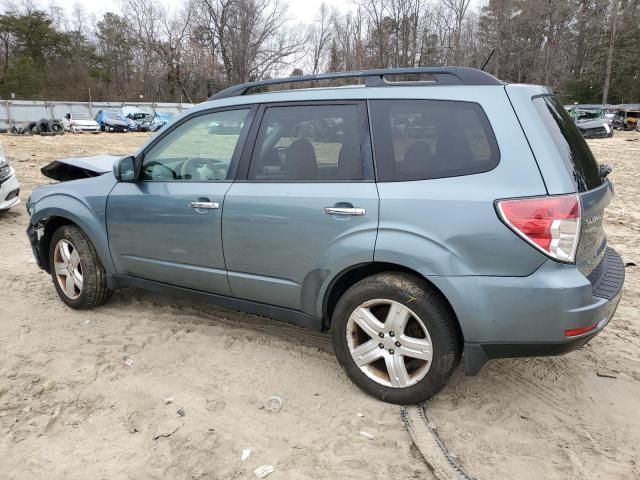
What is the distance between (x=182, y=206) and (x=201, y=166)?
0.34 m

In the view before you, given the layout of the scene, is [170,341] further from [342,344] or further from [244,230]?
[342,344]

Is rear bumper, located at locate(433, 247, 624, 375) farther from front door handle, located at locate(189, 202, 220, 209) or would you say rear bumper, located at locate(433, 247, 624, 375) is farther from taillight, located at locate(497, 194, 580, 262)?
front door handle, located at locate(189, 202, 220, 209)

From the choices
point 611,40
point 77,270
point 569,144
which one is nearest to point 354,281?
point 569,144

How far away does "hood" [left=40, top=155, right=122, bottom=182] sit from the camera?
4.75m

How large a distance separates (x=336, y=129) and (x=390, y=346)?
131 cm

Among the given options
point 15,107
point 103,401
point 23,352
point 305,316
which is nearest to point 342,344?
point 305,316

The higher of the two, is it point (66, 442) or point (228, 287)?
point (228, 287)

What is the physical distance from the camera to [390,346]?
9.70 feet

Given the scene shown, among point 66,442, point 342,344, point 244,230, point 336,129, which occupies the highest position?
point 336,129

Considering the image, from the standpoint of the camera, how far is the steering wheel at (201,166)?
3.56m

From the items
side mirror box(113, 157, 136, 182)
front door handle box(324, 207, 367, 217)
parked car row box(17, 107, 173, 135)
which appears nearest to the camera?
front door handle box(324, 207, 367, 217)

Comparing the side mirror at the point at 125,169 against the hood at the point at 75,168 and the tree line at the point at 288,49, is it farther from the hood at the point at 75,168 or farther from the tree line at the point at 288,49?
the tree line at the point at 288,49

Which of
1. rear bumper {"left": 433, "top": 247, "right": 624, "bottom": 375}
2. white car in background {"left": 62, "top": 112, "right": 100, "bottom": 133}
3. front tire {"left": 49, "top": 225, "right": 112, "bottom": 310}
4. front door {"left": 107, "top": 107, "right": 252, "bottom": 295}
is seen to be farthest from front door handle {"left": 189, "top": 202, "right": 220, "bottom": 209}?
white car in background {"left": 62, "top": 112, "right": 100, "bottom": 133}

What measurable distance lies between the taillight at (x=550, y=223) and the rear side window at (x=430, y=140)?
0.95ft
